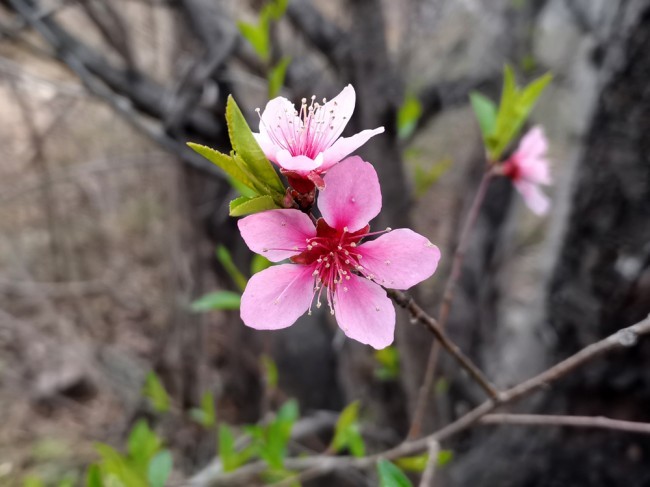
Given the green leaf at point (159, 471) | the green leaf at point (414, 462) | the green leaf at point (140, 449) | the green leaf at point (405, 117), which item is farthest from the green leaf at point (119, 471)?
the green leaf at point (405, 117)

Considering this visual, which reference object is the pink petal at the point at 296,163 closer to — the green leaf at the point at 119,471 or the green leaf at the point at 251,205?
the green leaf at the point at 251,205

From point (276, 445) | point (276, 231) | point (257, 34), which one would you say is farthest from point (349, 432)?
point (257, 34)

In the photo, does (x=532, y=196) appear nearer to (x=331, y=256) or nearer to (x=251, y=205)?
(x=331, y=256)

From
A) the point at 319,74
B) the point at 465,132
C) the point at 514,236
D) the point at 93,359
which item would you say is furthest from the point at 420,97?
the point at 93,359

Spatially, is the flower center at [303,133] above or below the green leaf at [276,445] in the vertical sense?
above

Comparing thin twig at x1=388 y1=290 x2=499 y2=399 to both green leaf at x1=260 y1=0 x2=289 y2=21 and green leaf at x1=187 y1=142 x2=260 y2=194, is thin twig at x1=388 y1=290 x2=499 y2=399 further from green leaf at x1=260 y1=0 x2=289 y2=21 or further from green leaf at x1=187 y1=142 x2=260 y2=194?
green leaf at x1=260 y1=0 x2=289 y2=21
